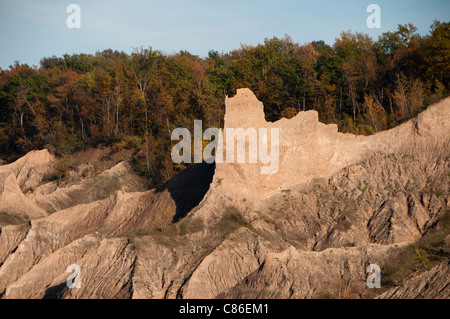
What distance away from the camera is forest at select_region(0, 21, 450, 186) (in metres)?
60.4

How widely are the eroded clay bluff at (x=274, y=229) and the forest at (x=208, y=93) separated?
5.14m

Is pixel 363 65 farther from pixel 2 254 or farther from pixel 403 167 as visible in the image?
pixel 2 254

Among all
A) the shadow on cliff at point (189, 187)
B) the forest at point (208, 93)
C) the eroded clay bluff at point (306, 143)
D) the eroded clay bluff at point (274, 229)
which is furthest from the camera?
the forest at point (208, 93)

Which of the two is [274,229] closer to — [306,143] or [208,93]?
[306,143]

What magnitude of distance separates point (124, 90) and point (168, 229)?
3544 centimetres

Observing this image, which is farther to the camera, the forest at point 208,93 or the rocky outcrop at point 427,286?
the forest at point 208,93

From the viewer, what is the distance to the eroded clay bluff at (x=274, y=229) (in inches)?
1612

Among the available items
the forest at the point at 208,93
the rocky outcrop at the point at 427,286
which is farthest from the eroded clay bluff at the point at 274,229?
the forest at the point at 208,93

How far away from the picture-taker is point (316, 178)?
49562 mm

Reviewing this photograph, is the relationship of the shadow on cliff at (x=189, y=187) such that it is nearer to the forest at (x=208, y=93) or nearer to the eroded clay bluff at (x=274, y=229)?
the eroded clay bluff at (x=274, y=229)

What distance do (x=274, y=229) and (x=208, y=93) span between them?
2686cm

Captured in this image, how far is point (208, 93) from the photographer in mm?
71375

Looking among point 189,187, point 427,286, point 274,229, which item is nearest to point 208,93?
point 189,187
